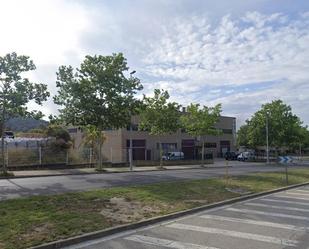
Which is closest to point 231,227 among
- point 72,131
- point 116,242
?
point 116,242

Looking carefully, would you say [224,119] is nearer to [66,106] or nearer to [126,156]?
[126,156]

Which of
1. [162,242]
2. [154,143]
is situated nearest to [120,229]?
[162,242]

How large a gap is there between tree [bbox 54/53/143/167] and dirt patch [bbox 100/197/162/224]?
19.7 metres

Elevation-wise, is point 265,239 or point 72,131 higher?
point 72,131

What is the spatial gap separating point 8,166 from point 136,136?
105 feet

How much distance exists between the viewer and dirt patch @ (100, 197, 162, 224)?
37.8 ft

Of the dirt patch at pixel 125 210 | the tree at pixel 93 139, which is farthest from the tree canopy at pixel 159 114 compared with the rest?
the dirt patch at pixel 125 210

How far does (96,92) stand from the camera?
3384 centimetres

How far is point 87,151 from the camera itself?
40781 millimetres

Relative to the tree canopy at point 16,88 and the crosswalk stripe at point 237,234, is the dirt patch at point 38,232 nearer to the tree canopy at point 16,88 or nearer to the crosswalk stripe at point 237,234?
the crosswalk stripe at point 237,234

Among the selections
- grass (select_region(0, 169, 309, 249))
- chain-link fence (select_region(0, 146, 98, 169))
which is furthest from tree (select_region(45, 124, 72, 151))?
grass (select_region(0, 169, 309, 249))

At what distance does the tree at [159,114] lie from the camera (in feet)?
145

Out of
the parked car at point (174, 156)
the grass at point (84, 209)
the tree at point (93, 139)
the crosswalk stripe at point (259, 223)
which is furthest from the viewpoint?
the parked car at point (174, 156)

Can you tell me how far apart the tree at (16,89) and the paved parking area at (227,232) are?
53.2 feet
